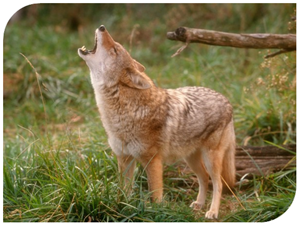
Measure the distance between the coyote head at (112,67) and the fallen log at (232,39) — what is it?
0.53m

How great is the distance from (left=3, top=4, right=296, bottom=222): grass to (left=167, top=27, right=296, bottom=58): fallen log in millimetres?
398

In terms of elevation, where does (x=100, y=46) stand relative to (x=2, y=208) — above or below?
above

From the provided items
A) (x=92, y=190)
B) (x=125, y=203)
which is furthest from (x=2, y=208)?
(x=125, y=203)

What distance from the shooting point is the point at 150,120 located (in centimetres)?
444

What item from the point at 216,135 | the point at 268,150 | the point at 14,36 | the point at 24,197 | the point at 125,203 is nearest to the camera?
the point at 125,203

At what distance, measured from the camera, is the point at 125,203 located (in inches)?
155

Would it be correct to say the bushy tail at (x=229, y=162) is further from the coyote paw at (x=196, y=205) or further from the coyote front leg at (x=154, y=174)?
the coyote front leg at (x=154, y=174)

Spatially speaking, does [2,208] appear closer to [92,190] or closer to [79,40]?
[92,190]

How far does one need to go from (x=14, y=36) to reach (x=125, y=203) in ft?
24.7

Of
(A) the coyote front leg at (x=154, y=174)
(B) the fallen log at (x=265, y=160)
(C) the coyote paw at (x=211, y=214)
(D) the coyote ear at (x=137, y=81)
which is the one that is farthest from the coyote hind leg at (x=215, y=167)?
(D) the coyote ear at (x=137, y=81)

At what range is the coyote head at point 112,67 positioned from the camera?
4.29 meters

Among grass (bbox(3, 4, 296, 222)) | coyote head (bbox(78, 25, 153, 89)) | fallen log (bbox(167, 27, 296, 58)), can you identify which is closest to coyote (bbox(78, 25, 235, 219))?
coyote head (bbox(78, 25, 153, 89))

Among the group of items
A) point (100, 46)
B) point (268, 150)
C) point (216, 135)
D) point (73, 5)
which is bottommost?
point (268, 150)

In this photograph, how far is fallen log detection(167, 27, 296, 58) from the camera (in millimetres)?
4559
